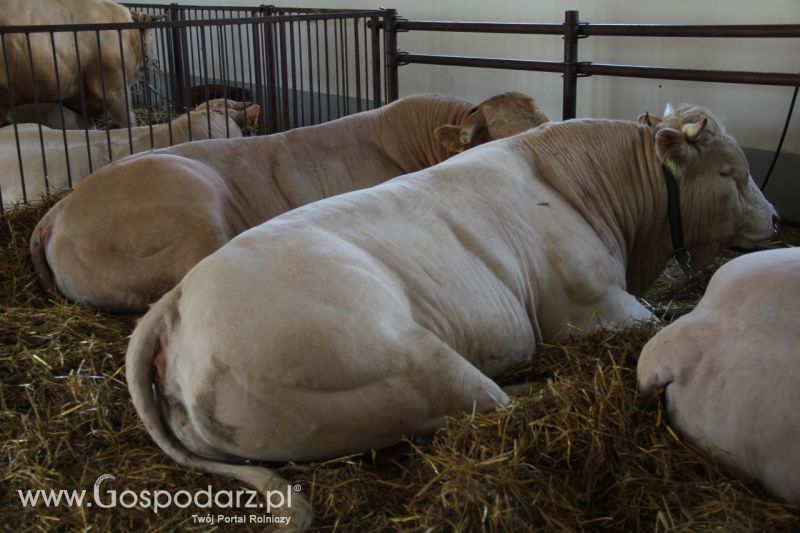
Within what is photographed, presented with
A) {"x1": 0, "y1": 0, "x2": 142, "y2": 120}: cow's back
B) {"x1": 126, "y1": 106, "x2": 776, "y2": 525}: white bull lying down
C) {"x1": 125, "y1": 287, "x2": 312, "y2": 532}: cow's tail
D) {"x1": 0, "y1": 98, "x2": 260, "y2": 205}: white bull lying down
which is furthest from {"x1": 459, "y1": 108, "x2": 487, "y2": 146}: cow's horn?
{"x1": 0, "y1": 0, "x2": 142, "y2": 120}: cow's back

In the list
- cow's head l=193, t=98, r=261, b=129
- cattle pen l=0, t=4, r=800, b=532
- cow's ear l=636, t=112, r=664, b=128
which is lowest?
cattle pen l=0, t=4, r=800, b=532

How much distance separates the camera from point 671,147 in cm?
350

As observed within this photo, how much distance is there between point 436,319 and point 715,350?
86 centimetres

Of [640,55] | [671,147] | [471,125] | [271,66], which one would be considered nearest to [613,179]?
[671,147]

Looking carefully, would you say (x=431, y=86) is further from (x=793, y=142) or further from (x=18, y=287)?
(x=18, y=287)

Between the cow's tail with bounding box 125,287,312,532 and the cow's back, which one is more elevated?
the cow's back

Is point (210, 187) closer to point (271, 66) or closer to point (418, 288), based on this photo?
point (418, 288)

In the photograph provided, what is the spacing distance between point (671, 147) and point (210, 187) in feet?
6.99

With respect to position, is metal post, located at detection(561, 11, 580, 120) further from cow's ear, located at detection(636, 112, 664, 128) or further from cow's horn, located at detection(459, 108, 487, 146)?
cow's ear, located at detection(636, 112, 664, 128)

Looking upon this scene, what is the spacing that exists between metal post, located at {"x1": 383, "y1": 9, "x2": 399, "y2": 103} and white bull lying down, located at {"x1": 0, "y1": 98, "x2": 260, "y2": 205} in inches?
66.9

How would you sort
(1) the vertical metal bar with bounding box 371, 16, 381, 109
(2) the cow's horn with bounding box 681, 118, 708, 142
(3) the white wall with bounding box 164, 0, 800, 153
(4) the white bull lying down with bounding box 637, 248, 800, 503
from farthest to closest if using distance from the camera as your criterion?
(1) the vertical metal bar with bounding box 371, 16, 381, 109 < (3) the white wall with bounding box 164, 0, 800, 153 < (2) the cow's horn with bounding box 681, 118, 708, 142 < (4) the white bull lying down with bounding box 637, 248, 800, 503

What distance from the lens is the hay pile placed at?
2029 mm

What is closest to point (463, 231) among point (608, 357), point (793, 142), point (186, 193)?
point (608, 357)

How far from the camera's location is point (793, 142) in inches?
210
